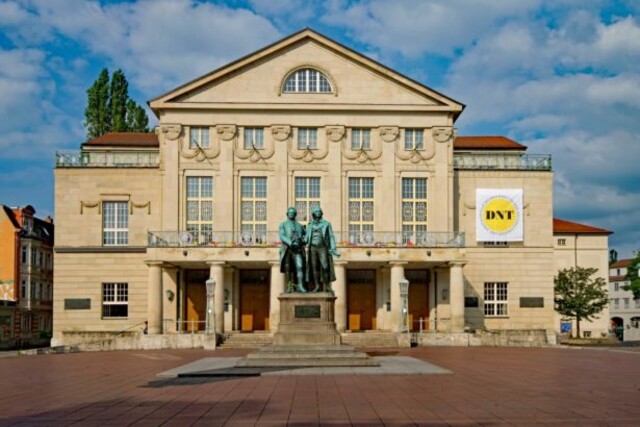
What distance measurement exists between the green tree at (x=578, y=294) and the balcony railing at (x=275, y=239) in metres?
25.1

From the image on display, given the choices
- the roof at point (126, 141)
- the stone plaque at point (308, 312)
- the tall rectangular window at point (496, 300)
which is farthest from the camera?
the roof at point (126, 141)

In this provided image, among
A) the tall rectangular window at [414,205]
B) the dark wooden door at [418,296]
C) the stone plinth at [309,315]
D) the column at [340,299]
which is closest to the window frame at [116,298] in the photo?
the column at [340,299]

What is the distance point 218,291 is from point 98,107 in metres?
34.1

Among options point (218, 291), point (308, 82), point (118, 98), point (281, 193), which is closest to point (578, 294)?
point (281, 193)

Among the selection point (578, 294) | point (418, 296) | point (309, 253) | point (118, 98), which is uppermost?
point (118, 98)

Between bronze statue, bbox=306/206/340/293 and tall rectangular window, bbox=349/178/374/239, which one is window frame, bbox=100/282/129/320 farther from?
bronze statue, bbox=306/206/340/293

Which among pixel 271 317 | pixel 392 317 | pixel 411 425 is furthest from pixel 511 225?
pixel 411 425

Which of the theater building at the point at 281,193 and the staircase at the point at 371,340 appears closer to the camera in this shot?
the staircase at the point at 371,340

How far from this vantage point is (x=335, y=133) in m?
50.8

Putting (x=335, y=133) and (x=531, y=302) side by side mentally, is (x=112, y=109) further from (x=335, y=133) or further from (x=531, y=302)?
(x=531, y=302)

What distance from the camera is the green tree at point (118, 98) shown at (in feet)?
238

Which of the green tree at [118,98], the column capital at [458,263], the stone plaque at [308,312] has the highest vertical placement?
the green tree at [118,98]

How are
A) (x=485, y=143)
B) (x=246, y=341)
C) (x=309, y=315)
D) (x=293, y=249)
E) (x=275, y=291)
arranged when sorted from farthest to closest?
(x=485, y=143) < (x=275, y=291) < (x=246, y=341) < (x=293, y=249) < (x=309, y=315)

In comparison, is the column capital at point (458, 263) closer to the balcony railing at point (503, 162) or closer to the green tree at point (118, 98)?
the balcony railing at point (503, 162)
